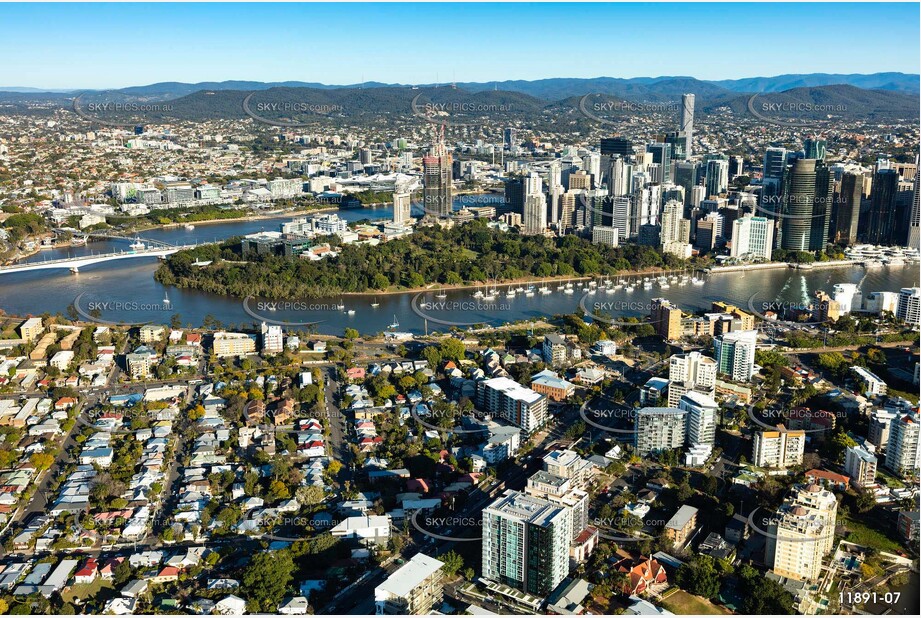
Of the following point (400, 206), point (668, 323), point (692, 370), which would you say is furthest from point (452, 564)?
point (400, 206)

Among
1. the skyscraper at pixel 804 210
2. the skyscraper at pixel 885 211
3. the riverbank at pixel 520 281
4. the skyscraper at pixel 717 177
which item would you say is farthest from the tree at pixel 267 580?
the skyscraper at pixel 717 177

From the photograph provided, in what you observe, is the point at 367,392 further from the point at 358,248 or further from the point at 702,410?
the point at 358,248

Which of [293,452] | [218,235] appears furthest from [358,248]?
[293,452]

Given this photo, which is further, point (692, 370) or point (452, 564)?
point (692, 370)

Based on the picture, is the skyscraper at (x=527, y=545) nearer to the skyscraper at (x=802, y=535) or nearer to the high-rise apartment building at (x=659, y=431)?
the skyscraper at (x=802, y=535)

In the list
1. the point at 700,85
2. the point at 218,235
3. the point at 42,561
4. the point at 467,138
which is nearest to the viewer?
the point at 42,561

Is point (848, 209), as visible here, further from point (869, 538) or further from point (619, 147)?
point (869, 538)
